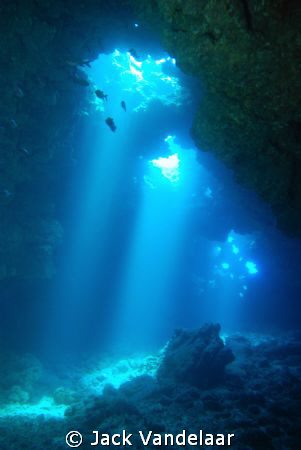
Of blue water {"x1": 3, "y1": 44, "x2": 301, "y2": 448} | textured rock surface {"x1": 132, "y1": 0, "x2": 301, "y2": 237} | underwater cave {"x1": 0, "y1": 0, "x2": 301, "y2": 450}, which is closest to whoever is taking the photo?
textured rock surface {"x1": 132, "y1": 0, "x2": 301, "y2": 237}

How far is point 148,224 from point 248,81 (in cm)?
2549

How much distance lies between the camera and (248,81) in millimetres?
5430

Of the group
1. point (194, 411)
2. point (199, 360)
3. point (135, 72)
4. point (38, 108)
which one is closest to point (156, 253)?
point (135, 72)

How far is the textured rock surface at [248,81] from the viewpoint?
469 centimetres

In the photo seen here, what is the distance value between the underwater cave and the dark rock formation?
0.08 m

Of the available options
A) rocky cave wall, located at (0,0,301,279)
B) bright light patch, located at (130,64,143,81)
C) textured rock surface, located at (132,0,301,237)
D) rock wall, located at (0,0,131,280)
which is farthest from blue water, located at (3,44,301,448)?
textured rock surface, located at (132,0,301,237)

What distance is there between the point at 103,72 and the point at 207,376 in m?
21.3

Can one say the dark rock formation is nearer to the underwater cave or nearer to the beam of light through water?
the underwater cave

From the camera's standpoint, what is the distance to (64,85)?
12914 mm

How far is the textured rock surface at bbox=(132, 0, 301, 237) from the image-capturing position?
4.69 m

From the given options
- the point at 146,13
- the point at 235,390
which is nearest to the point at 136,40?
the point at 146,13

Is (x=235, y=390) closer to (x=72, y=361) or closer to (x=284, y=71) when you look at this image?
(x=284, y=71)

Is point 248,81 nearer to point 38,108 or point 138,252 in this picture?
point 38,108

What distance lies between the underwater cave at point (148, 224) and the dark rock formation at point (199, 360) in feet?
0.26
